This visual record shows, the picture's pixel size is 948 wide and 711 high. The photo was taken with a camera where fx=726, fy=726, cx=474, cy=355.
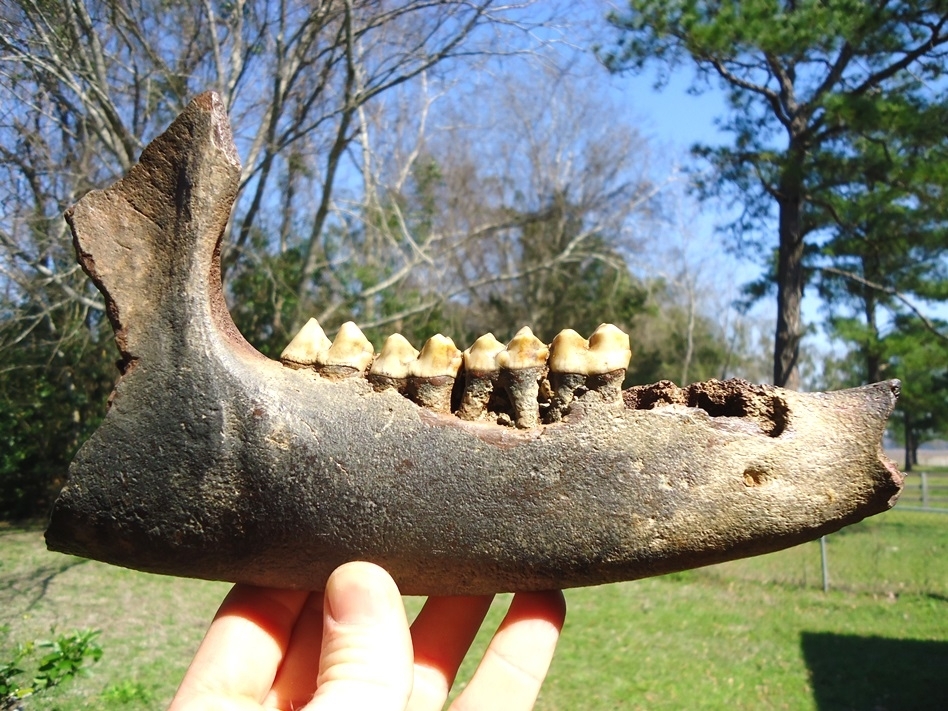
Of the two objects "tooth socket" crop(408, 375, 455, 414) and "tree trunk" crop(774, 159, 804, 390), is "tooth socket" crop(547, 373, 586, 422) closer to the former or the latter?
"tooth socket" crop(408, 375, 455, 414)

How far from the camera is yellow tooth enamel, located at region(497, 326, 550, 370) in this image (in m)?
1.84

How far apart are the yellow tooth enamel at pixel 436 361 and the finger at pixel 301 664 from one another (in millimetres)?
810

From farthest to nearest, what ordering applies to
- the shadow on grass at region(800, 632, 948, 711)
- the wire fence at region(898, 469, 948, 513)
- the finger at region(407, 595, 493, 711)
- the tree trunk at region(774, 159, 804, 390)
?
the wire fence at region(898, 469, 948, 513) → the tree trunk at region(774, 159, 804, 390) → the shadow on grass at region(800, 632, 948, 711) → the finger at region(407, 595, 493, 711)

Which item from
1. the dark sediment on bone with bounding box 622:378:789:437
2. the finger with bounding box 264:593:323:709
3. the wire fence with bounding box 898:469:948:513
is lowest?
the wire fence with bounding box 898:469:948:513

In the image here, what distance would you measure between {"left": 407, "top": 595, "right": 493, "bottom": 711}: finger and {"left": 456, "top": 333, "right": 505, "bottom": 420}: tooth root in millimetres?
620

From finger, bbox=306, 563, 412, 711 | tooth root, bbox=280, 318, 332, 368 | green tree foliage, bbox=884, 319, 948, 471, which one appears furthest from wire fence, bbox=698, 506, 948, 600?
tooth root, bbox=280, 318, 332, 368

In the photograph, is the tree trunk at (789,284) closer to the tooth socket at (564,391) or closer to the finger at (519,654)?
the finger at (519,654)

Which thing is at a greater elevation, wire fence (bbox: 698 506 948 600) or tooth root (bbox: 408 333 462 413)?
tooth root (bbox: 408 333 462 413)

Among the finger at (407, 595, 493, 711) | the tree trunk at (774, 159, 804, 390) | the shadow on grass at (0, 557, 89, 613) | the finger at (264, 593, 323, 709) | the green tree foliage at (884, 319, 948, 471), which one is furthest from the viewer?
the green tree foliage at (884, 319, 948, 471)

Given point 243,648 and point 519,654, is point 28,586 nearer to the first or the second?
point 243,648

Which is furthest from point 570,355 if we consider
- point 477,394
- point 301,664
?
point 301,664

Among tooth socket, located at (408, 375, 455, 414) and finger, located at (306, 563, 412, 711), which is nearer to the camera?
finger, located at (306, 563, 412, 711)

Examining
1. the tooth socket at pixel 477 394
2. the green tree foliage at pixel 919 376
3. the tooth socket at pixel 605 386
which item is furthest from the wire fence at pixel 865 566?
the tooth socket at pixel 477 394

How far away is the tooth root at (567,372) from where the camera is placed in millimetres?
1825
